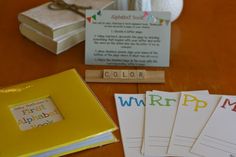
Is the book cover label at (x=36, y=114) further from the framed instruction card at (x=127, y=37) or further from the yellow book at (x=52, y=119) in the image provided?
the framed instruction card at (x=127, y=37)

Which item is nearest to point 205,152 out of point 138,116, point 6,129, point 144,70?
point 138,116

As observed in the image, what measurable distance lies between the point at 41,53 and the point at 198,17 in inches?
20.1

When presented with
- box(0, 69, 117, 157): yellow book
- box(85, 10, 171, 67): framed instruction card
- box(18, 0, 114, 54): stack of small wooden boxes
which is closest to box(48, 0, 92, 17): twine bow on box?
box(18, 0, 114, 54): stack of small wooden boxes

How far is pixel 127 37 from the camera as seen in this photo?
3.40 feet

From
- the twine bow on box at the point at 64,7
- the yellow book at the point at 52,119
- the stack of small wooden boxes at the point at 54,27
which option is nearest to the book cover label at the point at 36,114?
the yellow book at the point at 52,119

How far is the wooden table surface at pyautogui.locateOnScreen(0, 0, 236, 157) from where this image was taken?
39.0 inches

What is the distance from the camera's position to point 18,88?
926 millimetres

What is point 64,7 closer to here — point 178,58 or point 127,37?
point 127,37

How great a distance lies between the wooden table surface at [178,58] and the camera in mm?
990

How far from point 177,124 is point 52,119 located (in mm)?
266

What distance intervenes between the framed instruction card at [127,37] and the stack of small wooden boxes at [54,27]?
0.08m

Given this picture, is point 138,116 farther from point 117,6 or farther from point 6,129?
point 117,6

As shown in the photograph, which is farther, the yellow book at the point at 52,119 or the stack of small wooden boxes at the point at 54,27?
the stack of small wooden boxes at the point at 54,27

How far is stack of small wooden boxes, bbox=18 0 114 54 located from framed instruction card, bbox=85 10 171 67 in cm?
8
